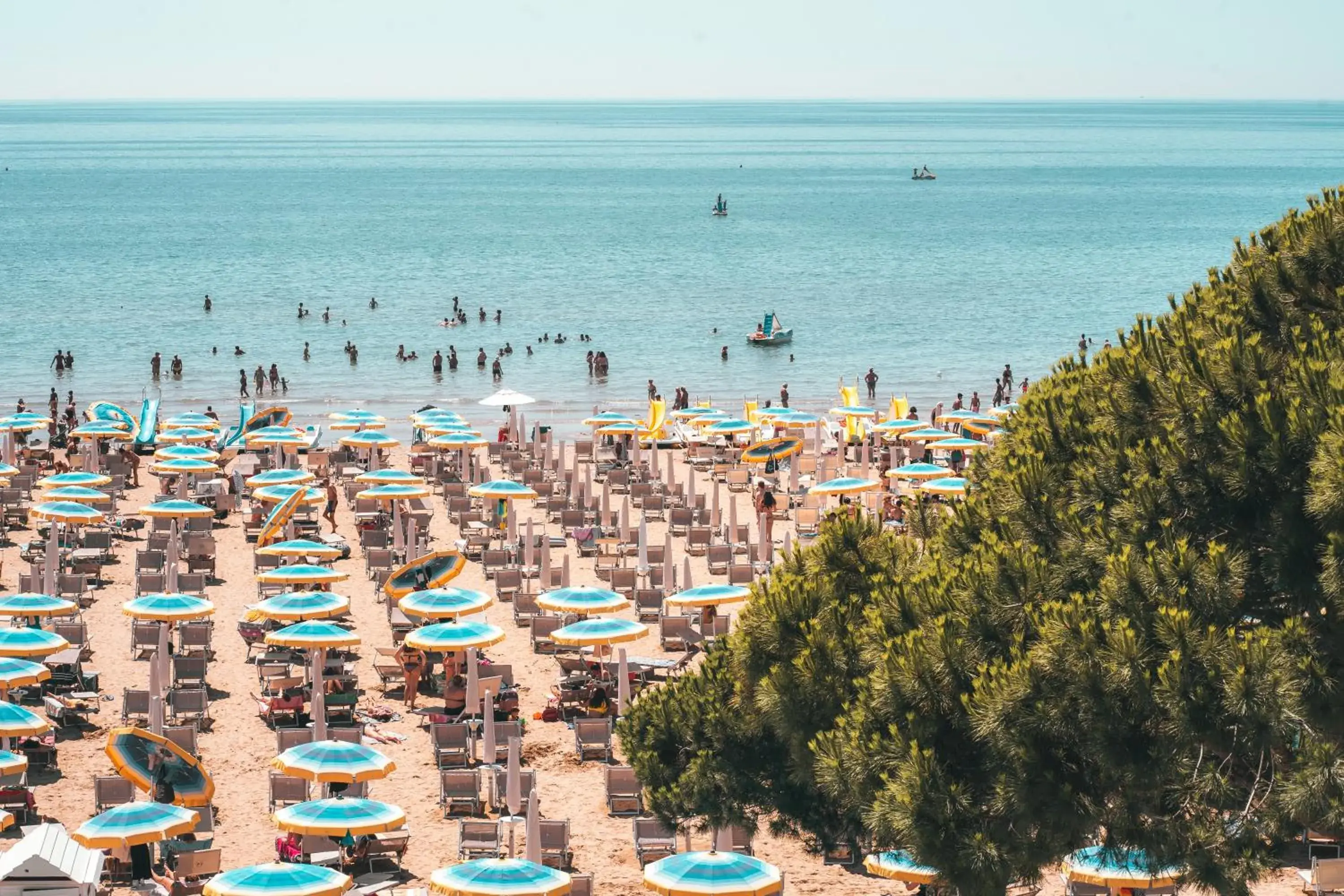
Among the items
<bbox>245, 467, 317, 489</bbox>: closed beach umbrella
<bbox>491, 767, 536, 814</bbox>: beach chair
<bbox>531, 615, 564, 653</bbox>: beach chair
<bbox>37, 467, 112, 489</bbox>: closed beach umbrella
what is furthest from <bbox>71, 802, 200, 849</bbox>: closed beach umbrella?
<bbox>245, 467, 317, 489</bbox>: closed beach umbrella

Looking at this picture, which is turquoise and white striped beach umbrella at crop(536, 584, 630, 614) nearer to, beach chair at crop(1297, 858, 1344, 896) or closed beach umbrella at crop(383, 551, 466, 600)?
closed beach umbrella at crop(383, 551, 466, 600)

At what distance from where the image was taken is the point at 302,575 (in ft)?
71.1

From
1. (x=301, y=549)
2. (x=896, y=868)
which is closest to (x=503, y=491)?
(x=301, y=549)

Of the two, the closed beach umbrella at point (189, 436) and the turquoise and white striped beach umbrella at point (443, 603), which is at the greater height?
the closed beach umbrella at point (189, 436)

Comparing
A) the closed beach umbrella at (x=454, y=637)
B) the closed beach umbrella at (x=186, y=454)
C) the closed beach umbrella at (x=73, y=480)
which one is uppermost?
the closed beach umbrella at (x=186, y=454)

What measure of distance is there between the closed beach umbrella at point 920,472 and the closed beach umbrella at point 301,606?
33.6ft

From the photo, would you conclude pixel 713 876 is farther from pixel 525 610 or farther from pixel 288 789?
pixel 525 610

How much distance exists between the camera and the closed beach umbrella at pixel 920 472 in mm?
27625

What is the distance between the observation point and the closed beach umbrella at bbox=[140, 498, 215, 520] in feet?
85.7

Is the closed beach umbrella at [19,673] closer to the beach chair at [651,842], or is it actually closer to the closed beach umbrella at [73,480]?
the beach chair at [651,842]

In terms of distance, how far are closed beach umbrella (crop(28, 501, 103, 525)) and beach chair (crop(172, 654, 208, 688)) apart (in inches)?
241

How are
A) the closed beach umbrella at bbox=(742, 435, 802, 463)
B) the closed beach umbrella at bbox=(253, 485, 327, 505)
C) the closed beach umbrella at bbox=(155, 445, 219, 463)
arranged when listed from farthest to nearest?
the closed beach umbrella at bbox=(742, 435, 802, 463) → the closed beach umbrella at bbox=(155, 445, 219, 463) → the closed beach umbrella at bbox=(253, 485, 327, 505)

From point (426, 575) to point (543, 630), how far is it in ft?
5.30

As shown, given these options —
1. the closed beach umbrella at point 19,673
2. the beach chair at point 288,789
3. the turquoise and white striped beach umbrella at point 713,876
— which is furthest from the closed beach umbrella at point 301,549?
the turquoise and white striped beach umbrella at point 713,876
